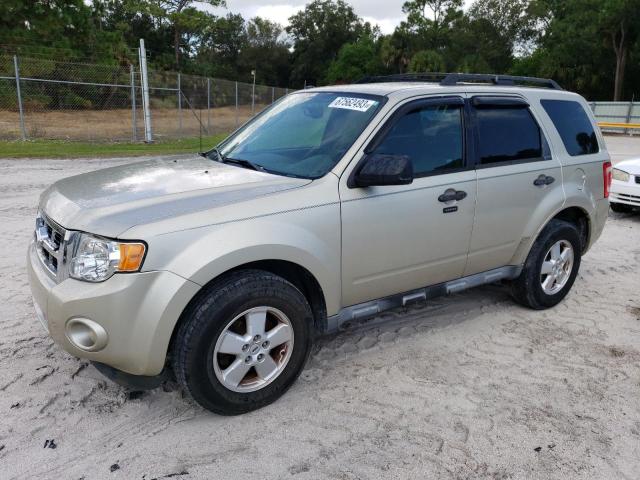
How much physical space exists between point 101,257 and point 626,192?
8.31 m

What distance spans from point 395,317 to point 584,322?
158 cm

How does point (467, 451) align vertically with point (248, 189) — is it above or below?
below

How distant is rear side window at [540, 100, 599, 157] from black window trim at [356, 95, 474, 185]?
3.42ft

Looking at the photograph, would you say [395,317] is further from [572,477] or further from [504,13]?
[504,13]

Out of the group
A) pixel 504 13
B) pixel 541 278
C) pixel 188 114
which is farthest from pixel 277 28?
pixel 541 278

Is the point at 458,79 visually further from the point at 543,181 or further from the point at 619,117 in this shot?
the point at 619,117

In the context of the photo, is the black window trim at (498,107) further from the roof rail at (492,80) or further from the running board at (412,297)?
the running board at (412,297)

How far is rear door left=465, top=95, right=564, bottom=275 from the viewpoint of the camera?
406 centimetres

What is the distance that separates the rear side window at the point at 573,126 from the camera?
466 centimetres

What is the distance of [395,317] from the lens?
4594 millimetres

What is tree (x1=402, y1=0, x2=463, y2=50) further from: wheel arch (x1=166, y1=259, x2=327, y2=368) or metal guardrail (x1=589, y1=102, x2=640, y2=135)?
wheel arch (x1=166, y1=259, x2=327, y2=368)

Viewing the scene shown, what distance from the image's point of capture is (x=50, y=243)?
3.10 m

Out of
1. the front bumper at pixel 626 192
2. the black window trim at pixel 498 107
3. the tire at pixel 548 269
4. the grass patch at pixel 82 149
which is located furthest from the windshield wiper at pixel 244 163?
the grass patch at pixel 82 149

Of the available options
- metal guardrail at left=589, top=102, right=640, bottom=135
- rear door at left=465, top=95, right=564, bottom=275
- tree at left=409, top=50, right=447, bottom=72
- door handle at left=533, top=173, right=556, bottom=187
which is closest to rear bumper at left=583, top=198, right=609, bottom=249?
rear door at left=465, top=95, right=564, bottom=275
